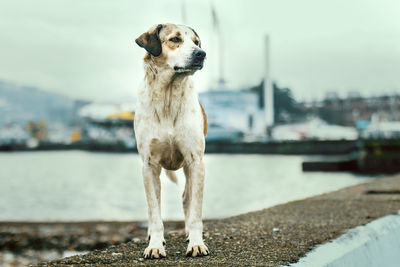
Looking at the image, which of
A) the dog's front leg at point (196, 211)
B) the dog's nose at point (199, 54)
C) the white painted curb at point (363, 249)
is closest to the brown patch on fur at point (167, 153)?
the dog's front leg at point (196, 211)

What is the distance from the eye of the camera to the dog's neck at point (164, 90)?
416 cm

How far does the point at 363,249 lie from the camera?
423 centimetres

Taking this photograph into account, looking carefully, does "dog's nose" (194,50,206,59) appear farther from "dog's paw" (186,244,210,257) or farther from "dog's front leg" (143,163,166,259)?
"dog's paw" (186,244,210,257)

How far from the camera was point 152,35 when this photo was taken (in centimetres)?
405

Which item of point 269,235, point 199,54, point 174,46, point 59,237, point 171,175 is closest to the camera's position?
point 199,54

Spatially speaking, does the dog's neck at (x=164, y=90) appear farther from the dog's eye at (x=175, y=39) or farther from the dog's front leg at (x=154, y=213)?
the dog's front leg at (x=154, y=213)

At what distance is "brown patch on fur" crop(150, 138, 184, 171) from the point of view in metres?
4.27

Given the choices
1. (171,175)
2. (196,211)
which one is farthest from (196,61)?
(171,175)

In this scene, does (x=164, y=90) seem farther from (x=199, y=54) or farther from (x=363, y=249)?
(x=363, y=249)

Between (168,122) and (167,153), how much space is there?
0.26m

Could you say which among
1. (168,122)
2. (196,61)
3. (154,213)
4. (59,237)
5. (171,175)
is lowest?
(59,237)

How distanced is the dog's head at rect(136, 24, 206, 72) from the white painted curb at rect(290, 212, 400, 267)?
63.3 inches

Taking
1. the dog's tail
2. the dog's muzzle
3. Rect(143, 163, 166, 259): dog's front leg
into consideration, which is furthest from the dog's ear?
the dog's tail

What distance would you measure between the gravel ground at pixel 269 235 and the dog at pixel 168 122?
10.6 inches
